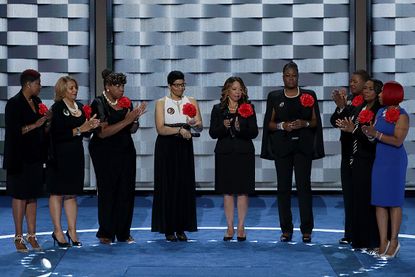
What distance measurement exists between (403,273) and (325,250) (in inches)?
45.8

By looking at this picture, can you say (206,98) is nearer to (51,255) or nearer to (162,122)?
(162,122)

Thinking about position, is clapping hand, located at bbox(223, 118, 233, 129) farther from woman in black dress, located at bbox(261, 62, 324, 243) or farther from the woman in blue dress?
the woman in blue dress

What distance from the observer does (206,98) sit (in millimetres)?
11938

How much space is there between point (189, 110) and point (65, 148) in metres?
1.13

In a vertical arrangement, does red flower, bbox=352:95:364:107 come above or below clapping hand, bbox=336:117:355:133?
above

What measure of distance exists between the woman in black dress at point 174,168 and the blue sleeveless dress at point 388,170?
1.73m

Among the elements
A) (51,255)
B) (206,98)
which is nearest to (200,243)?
(51,255)

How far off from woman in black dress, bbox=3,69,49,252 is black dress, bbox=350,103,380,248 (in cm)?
258

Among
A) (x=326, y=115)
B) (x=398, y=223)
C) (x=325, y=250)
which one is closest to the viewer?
(x=398, y=223)

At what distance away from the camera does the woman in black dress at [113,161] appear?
863 centimetres

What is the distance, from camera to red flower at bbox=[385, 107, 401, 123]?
25.1 feet

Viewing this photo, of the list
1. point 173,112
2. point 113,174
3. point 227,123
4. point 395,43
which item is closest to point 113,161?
point 113,174

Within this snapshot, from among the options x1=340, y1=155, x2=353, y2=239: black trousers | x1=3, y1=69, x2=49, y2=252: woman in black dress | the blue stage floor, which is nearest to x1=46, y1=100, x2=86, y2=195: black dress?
x1=3, y1=69, x2=49, y2=252: woman in black dress

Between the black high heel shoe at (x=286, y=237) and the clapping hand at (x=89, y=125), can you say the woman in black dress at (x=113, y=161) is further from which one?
the black high heel shoe at (x=286, y=237)
